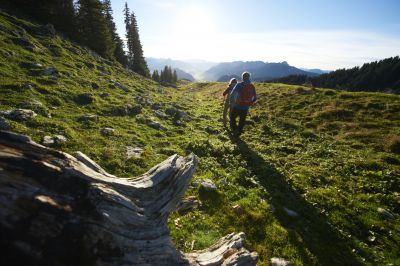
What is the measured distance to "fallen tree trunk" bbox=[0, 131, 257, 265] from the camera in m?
3.98

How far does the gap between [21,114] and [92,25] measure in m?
42.6

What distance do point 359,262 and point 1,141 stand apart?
10.1 m

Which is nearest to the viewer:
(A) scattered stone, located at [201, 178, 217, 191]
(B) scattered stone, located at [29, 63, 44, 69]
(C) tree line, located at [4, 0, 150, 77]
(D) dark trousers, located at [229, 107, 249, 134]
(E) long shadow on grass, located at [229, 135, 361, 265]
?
(E) long shadow on grass, located at [229, 135, 361, 265]

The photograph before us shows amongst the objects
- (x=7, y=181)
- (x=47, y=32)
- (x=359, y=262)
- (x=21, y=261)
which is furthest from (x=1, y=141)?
(x=47, y=32)

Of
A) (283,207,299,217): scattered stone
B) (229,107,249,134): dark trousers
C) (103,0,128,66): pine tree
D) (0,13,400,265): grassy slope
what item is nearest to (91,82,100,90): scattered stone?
(0,13,400,265): grassy slope

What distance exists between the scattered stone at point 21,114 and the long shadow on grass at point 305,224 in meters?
11.3

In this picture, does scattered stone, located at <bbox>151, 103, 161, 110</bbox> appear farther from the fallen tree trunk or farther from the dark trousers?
the fallen tree trunk

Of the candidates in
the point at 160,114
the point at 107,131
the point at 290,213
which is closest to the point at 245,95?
the point at 160,114

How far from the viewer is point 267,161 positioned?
1535 cm

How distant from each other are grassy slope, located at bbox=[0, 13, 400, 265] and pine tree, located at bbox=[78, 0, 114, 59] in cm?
2303

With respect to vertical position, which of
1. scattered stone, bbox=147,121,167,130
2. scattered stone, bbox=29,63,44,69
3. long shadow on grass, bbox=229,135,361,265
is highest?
scattered stone, bbox=29,63,44,69

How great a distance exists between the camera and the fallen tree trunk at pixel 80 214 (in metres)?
3.98

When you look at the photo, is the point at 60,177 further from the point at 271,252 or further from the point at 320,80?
the point at 320,80

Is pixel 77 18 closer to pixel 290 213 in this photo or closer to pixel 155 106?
pixel 155 106
